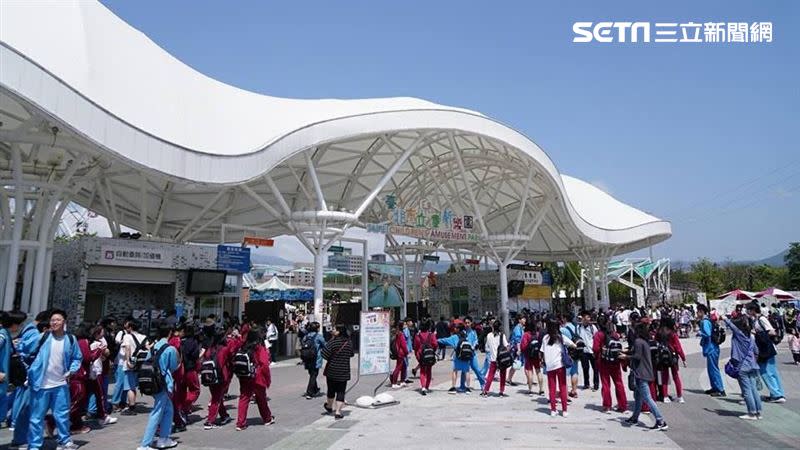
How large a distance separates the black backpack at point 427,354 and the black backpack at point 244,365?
420 centimetres

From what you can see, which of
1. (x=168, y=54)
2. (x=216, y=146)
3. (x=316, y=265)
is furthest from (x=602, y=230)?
(x=168, y=54)

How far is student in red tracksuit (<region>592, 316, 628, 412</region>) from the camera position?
359 inches

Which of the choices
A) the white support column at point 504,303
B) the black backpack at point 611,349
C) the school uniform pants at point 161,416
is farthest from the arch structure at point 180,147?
the black backpack at point 611,349

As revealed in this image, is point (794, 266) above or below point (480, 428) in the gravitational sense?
above

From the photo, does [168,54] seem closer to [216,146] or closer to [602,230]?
[216,146]

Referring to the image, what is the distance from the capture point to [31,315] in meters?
15.2

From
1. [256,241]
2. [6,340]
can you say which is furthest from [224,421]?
[256,241]

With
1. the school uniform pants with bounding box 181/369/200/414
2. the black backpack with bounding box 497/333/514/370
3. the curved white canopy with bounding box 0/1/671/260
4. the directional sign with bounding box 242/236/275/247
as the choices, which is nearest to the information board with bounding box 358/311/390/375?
the black backpack with bounding box 497/333/514/370

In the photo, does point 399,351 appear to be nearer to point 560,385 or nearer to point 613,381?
point 560,385

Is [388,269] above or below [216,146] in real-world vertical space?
below

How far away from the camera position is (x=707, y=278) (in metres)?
70.3

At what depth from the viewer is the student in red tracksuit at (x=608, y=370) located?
29.9ft

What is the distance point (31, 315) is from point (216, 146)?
838cm

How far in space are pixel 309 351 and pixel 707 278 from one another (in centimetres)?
7398
